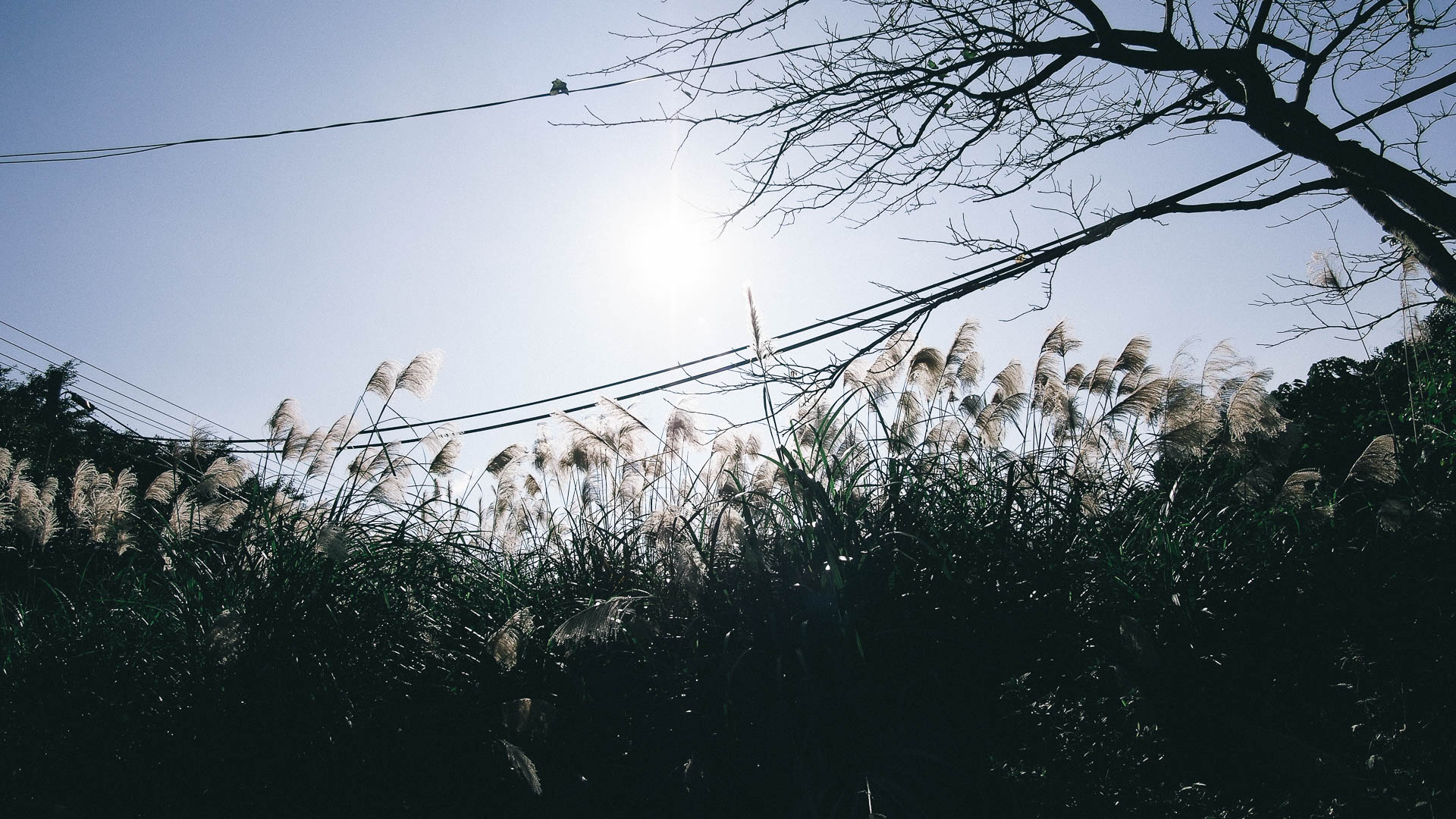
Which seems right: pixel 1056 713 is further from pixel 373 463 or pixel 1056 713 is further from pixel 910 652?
pixel 373 463

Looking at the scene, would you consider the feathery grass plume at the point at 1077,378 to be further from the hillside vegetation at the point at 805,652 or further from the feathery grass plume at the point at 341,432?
the feathery grass plume at the point at 341,432

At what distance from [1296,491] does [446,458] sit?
5.49m

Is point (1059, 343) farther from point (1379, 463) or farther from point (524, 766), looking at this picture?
point (524, 766)

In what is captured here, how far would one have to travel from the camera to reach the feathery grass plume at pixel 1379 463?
4.49 meters

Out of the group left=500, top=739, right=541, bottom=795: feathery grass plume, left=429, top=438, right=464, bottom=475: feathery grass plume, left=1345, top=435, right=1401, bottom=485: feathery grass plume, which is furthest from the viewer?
left=429, top=438, right=464, bottom=475: feathery grass plume

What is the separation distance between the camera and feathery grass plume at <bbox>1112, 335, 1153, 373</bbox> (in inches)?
217

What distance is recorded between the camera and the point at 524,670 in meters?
3.28

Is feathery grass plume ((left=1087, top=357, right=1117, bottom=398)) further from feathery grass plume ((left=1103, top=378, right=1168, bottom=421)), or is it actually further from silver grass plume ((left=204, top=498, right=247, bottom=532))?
silver grass plume ((left=204, top=498, right=247, bottom=532))

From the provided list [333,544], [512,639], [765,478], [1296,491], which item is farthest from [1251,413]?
[333,544]

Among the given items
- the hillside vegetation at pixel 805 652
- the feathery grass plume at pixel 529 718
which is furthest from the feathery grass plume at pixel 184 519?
the feathery grass plume at pixel 529 718

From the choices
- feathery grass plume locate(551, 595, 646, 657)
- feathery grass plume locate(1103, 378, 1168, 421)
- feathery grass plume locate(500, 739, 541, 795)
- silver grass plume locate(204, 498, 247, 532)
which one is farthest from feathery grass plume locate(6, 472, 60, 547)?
feathery grass plume locate(1103, 378, 1168, 421)

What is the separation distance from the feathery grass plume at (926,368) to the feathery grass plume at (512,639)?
2958mm

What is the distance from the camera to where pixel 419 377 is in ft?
16.7

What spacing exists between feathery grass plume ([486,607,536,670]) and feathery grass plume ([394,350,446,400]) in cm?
230
